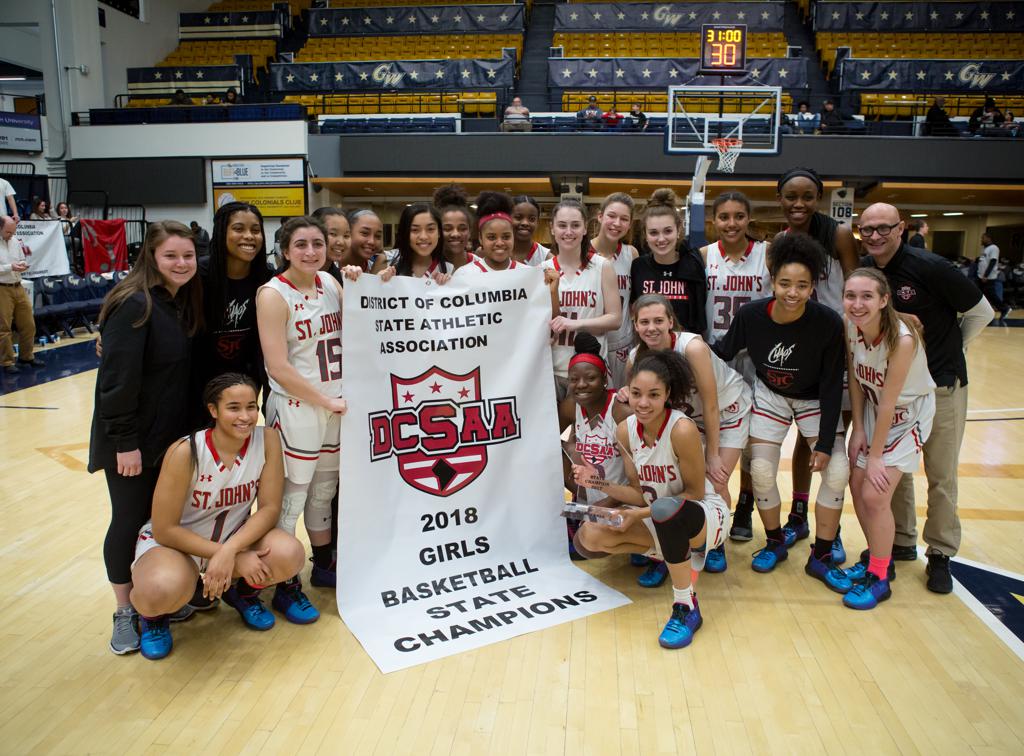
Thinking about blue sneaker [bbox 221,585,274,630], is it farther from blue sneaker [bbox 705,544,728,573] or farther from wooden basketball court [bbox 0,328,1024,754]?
blue sneaker [bbox 705,544,728,573]

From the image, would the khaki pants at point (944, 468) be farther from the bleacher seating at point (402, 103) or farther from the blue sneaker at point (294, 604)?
the bleacher seating at point (402, 103)

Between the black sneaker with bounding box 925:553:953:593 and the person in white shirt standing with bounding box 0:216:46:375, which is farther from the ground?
the person in white shirt standing with bounding box 0:216:46:375

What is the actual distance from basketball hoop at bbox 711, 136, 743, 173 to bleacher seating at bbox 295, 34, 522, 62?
863 centimetres

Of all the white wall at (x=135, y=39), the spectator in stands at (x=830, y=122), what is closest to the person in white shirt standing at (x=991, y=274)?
the spectator in stands at (x=830, y=122)

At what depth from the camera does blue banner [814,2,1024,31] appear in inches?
788

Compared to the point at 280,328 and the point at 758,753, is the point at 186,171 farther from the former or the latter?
the point at 758,753

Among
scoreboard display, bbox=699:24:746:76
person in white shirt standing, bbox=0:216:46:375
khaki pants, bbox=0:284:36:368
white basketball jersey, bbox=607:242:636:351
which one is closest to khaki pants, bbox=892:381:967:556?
white basketball jersey, bbox=607:242:636:351

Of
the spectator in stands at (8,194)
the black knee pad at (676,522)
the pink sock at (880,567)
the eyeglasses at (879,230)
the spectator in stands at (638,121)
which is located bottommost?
the pink sock at (880,567)

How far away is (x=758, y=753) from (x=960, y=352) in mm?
2197

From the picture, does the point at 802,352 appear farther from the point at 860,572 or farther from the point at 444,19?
the point at 444,19

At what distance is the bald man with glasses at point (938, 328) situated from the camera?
3340mm

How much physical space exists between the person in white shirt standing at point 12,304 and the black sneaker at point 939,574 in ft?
29.0

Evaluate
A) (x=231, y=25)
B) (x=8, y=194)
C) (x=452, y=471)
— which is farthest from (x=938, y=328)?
(x=231, y=25)

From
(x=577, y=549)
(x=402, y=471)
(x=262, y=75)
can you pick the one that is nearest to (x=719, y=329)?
(x=577, y=549)
